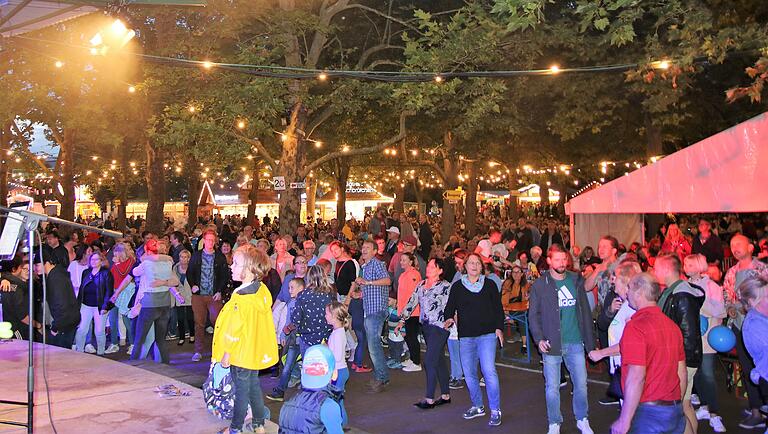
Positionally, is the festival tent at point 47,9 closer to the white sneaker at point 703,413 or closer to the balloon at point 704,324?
Result: the balloon at point 704,324

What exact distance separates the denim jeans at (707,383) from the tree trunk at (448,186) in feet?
66.9

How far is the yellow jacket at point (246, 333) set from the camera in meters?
6.48

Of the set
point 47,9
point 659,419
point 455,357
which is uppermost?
point 47,9

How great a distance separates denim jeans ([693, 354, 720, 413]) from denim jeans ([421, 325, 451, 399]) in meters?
2.62

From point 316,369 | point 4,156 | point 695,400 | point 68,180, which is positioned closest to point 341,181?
point 68,180

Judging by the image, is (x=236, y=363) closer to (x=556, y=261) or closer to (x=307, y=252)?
(x=556, y=261)

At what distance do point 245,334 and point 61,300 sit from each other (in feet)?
16.3

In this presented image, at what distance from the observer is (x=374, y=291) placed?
31.1 feet

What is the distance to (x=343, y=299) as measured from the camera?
10273 millimetres

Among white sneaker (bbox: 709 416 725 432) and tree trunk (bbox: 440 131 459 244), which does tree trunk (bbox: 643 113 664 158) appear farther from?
white sneaker (bbox: 709 416 725 432)

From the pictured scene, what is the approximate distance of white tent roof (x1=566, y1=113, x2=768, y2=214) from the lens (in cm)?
855

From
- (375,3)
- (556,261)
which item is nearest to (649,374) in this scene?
(556,261)

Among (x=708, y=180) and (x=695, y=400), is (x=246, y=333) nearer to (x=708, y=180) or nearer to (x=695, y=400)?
(x=695, y=400)

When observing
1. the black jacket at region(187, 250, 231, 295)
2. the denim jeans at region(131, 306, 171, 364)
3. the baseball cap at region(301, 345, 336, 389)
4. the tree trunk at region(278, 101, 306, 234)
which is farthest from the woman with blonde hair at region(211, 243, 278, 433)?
the tree trunk at region(278, 101, 306, 234)
